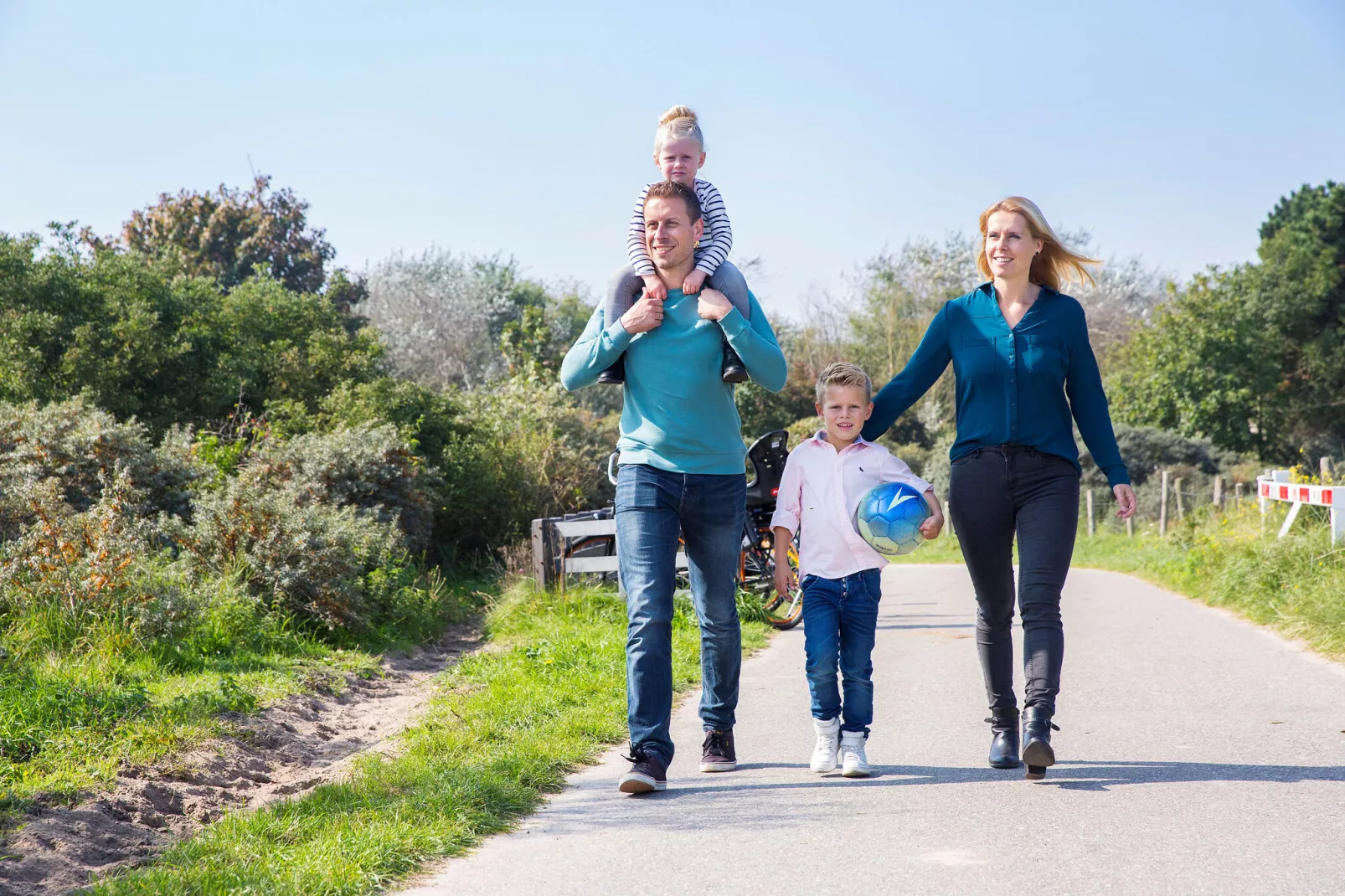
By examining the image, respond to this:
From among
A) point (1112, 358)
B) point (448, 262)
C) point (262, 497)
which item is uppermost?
point (448, 262)

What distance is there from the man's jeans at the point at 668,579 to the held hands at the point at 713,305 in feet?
2.06

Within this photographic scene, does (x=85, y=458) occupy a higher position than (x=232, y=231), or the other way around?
(x=232, y=231)

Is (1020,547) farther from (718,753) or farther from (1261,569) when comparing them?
(1261,569)

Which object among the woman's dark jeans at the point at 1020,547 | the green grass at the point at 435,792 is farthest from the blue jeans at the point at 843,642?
the green grass at the point at 435,792

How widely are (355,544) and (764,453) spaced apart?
11.6 feet

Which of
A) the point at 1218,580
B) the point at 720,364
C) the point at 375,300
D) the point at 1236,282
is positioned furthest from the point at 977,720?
the point at 375,300

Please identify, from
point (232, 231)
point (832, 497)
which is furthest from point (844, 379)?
point (232, 231)

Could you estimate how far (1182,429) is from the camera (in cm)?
3266

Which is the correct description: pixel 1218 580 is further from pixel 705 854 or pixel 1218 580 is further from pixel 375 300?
pixel 375 300

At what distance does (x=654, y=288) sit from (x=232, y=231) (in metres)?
40.1

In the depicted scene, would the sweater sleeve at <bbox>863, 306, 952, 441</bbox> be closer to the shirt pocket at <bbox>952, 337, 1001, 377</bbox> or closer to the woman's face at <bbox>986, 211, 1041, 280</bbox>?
the shirt pocket at <bbox>952, 337, 1001, 377</bbox>

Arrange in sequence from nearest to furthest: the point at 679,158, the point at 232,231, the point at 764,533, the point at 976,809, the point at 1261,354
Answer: the point at 976,809 < the point at 679,158 < the point at 764,533 < the point at 1261,354 < the point at 232,231

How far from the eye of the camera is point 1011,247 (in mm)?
4852

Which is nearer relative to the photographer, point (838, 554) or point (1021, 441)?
point (1021, 441)
